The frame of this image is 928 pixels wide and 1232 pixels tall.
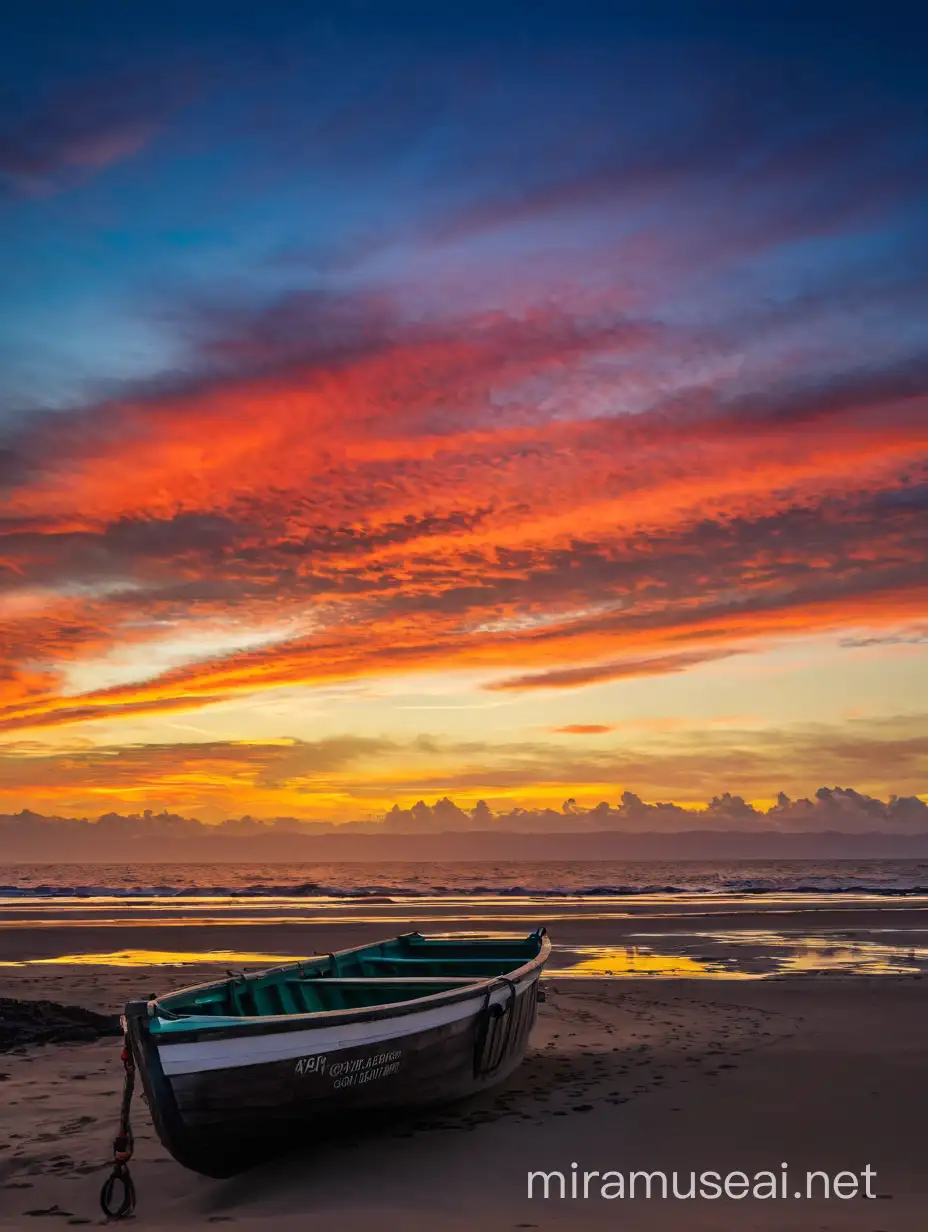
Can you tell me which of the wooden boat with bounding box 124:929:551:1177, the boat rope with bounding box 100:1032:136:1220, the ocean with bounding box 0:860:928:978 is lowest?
the ocean with bounding box 0:860:928:978

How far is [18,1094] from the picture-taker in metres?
12.3

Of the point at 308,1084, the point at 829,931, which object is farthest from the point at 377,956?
the point at 829,931

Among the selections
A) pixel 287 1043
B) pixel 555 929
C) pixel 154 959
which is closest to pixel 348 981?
pixel 287 1043

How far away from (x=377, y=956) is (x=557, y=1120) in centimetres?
575

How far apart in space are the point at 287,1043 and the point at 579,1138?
3.35 m

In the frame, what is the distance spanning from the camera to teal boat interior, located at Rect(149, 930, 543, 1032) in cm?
1065

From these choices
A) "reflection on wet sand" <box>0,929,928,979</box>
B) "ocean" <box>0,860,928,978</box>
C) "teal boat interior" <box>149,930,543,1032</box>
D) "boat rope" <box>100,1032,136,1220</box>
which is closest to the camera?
"boat rope" <box>100,1032,136,1220</box>

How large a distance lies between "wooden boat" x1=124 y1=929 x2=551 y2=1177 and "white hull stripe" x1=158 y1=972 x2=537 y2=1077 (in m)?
0.01

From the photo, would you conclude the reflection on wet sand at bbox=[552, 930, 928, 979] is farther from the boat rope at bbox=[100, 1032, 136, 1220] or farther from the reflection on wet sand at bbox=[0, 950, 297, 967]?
the boat rope at bbox=[100, 1032, 136, 1220]

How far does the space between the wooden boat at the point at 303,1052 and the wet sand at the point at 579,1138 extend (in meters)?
0.42

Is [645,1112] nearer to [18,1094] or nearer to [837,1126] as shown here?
[837,1126]

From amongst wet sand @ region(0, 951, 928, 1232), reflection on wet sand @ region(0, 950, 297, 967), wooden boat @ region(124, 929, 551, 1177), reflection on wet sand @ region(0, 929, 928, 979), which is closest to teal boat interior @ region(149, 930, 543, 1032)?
wooden boat @ region(124, 929, 551, 1177)

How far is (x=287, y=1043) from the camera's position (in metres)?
8.82

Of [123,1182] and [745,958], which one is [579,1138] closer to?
[123,1182]
